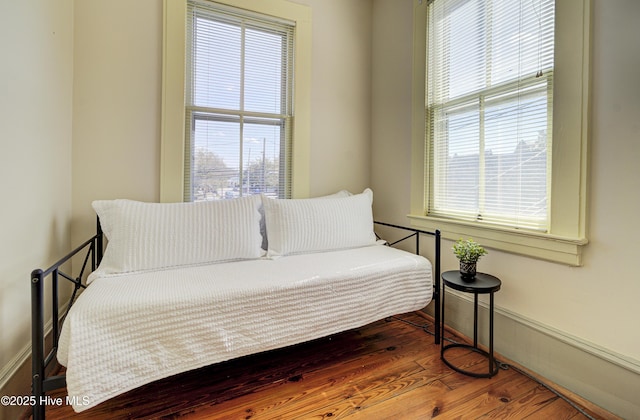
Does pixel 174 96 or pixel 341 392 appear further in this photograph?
pixel 174 96

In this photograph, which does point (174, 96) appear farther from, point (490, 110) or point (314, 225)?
point (490, 110)

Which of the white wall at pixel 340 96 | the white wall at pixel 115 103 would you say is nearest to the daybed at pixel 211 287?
the white wall at pixel 115 103

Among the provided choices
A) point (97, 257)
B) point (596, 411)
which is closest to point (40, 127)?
point (97, 257)

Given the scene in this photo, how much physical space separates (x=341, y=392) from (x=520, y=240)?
1.28 meters

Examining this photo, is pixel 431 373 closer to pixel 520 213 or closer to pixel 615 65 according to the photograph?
pixel 520 213

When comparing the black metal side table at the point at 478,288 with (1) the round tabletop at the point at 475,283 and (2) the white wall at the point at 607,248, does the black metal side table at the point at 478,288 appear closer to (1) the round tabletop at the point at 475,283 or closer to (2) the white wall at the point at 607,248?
(1) the round tabletop at the point at 475,283

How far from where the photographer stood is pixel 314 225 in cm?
215

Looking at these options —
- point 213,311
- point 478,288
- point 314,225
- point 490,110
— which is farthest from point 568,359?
point 213,311

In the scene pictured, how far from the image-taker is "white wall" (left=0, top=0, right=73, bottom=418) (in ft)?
4.14

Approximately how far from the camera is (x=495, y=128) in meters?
1.87

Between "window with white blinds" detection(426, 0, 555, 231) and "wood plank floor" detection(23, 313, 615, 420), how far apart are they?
878 mm

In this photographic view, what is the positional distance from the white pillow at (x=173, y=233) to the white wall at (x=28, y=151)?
0.92 feet

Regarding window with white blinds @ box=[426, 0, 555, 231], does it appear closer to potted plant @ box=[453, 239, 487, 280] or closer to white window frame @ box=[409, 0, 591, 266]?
white window frame @ box=[409, 0, 591, 266]

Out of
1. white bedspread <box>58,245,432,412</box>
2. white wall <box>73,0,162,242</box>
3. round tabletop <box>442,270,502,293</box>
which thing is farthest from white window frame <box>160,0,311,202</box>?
round tabletop <box>442,270,502,293</box>
